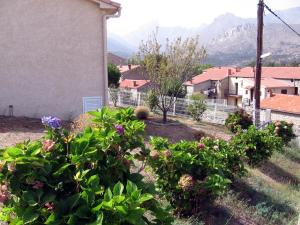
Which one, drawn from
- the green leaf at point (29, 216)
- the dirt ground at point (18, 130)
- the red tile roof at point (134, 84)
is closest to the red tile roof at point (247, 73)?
the red tile roof at point (134, 84)

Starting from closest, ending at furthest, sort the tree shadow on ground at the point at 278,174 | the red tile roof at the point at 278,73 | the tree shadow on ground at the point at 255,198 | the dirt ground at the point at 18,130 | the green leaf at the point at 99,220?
the green leaf at the point at 99,220, the tree shadow on ground at the point at 255,198, the dirt ground at the point at 18,130, the tree shadow on ground at the point at 278,174, the red tile roof at the point at 278,73

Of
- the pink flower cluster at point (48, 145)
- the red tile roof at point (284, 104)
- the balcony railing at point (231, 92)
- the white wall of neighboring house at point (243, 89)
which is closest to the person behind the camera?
the pink flower cluster at point (48, 145)

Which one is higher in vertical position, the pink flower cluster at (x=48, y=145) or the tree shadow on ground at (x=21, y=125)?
the pink flower cluster at (x=48, y=145)

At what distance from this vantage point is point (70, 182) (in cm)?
325

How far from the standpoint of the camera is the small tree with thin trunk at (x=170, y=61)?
17172mm

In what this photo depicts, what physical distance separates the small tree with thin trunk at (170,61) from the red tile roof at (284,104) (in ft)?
57.2

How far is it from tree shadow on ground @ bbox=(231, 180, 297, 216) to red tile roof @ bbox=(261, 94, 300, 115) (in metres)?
25.0

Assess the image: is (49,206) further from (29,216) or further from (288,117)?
(288,117)

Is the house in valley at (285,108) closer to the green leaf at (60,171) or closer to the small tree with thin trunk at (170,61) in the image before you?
the small tree with thin trunk at (170,61)

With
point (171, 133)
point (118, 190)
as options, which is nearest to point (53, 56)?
point (171, 133)

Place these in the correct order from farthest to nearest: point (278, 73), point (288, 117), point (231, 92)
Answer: point (231, 92)
point (278, 73)
point (288, 117)

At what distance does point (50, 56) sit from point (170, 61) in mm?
6007

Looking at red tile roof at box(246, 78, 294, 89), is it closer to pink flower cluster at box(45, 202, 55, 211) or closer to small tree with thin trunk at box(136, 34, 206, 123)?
small tree with thin trunk at box(136, 34, 206, 123)

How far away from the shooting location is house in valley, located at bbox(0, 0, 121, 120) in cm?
1223
